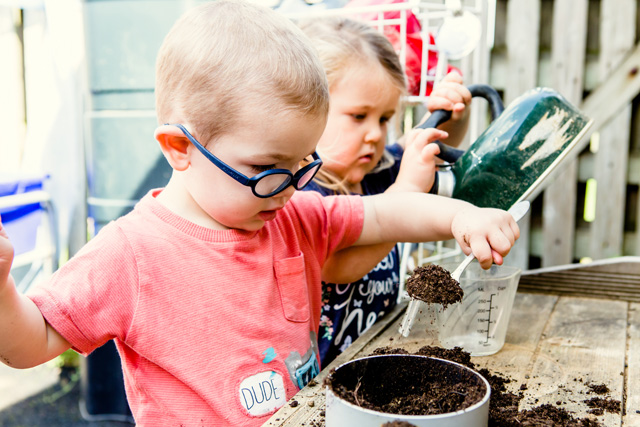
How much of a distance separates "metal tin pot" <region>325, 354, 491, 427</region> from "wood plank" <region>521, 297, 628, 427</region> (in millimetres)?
185

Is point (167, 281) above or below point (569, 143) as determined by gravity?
below

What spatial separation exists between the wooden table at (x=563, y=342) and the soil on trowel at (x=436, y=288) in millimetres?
122

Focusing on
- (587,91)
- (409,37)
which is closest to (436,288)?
(409,37)

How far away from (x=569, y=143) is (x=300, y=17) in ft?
3.00

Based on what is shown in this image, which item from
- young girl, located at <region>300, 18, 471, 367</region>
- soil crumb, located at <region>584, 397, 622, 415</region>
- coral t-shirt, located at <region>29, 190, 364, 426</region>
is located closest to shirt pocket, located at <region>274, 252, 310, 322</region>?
coral t-shirt, located at <region>29, 190, 364, 426</region>

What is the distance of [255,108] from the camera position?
2.62 ft

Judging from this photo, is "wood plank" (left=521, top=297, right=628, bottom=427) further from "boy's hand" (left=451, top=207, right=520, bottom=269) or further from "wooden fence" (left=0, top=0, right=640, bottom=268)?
"wooden fence" (left=0, top=0, right=640, bottom=268)

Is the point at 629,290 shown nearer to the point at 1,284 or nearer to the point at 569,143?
the point at 569,143

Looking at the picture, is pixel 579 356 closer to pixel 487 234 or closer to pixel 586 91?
pixel 487 234

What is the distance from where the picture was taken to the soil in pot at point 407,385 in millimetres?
594

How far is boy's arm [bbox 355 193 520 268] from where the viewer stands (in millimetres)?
860

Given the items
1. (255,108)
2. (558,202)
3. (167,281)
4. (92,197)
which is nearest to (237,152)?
(255,108)

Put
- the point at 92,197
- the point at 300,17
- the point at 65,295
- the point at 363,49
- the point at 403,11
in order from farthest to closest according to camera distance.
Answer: the point at 92,197 → the point at 300,17 → the point at 403,11 → the point at 363,49 → the point at 65,295

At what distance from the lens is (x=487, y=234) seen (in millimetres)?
871
